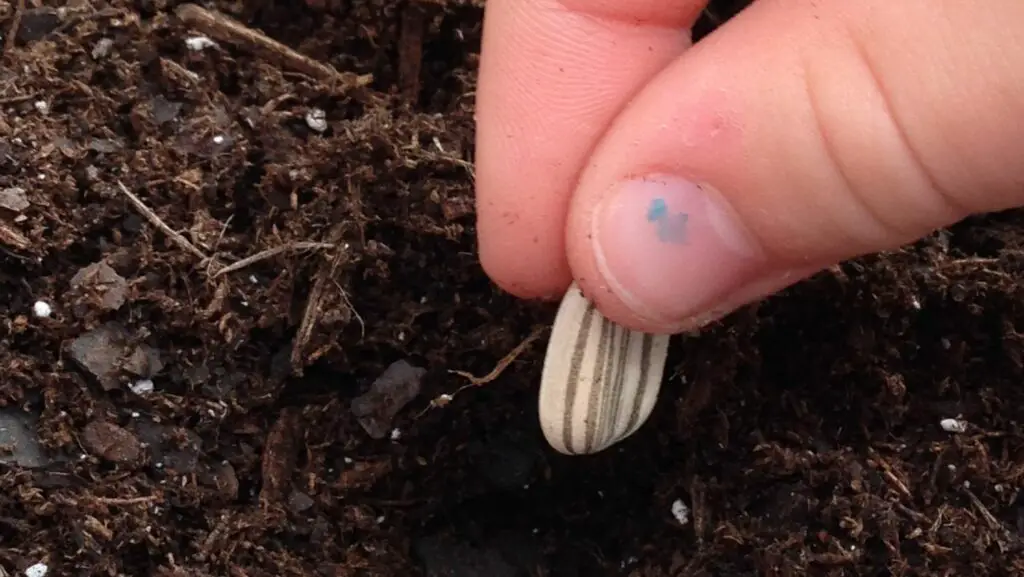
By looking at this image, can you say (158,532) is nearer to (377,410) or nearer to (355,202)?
(377,410)

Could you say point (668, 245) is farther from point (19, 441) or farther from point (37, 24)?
point (37, 24)

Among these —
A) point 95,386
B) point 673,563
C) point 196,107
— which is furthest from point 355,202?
point 673,563

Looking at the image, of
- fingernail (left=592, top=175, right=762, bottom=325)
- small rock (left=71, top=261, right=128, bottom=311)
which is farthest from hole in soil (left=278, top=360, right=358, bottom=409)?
fingernail (left=592, top=175, right=762, bottom=325)

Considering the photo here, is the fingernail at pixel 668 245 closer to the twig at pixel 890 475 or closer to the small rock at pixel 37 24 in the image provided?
the twig at pixel 890 475

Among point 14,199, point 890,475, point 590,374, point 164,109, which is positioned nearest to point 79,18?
point 164,109

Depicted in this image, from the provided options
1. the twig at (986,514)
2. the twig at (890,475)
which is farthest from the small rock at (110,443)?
the twig at (986,514)

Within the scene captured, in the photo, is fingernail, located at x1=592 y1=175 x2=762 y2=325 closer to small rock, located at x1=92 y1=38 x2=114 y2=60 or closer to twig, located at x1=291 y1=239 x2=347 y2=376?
twig, located at x1=291 y1=239 x2=347 y2=376
